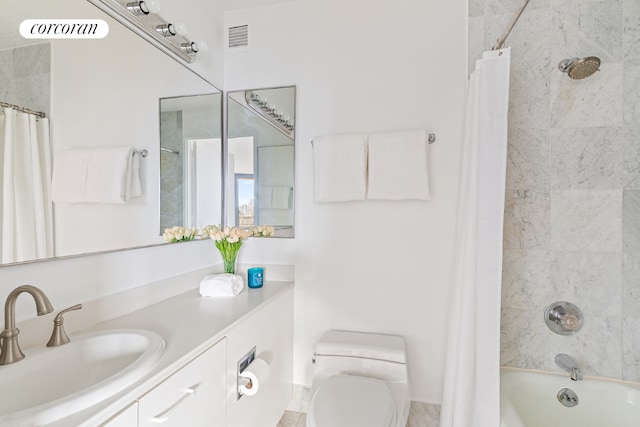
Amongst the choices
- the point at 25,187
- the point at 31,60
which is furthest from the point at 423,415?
the point at 31,60

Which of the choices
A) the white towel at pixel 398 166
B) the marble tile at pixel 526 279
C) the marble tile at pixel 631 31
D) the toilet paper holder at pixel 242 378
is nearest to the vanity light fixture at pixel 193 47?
the white towel at pixel 398 166

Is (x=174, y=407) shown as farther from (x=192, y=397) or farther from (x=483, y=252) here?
(x=483, y=252)

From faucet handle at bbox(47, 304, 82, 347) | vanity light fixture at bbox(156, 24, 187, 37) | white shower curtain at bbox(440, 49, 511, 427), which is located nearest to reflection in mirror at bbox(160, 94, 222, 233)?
vanity light fixture at bbox(156, 24, 187, 37)

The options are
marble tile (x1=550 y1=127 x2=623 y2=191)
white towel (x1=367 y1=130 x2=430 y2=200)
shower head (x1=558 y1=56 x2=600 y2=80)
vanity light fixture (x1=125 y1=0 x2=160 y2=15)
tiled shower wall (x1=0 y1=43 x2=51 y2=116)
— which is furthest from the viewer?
white towel (x1=367 y1=130 x2=430 y2=200)

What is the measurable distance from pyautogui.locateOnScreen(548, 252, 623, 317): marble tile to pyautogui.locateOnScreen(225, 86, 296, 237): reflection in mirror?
1454 millimetres

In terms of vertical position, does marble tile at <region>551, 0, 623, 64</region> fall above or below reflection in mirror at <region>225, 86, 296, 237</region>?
above

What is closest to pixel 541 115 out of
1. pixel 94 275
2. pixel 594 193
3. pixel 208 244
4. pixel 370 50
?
pixel 594 193

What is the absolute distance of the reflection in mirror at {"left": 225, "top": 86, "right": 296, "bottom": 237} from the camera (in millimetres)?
1868

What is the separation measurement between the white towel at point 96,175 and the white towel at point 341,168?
907 millimetres

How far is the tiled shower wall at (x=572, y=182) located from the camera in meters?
1.47

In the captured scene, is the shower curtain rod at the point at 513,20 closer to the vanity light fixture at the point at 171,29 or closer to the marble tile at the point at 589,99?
the marble tile at the point at 589,99

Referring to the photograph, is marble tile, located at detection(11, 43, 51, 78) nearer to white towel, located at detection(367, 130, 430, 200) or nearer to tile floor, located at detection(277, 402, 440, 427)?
white towel, located at detection(367, 130, 430, 200)

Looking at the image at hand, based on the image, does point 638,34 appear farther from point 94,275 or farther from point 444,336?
point 94,275

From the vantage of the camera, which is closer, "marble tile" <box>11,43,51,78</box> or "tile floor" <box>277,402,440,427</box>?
"marble tile" <box>11,43,51,78</box>
